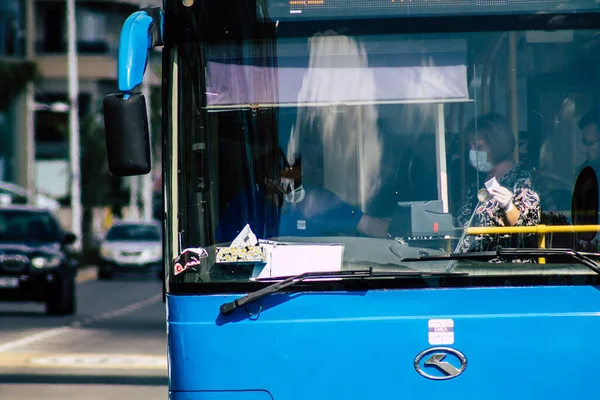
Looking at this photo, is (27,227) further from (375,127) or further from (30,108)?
(30,108)

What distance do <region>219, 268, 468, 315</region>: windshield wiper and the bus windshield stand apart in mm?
284

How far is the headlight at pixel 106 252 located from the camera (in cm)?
3722

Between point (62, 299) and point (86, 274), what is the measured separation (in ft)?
60.8

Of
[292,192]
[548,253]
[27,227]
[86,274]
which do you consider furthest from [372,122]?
[86,274]

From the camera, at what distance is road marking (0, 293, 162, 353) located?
17009 millimetres

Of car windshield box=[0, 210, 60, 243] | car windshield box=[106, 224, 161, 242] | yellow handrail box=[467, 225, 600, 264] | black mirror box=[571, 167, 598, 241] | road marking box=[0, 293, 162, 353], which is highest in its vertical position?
black mirror box=[571, 167, 598, 241]

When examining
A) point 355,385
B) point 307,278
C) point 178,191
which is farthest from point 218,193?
point 355,385

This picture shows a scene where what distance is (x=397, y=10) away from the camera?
6035 mm

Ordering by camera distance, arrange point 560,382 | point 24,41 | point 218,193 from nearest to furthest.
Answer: point 560,382, point 218,193, point 24,41

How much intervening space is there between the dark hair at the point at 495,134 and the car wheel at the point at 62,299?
55.6 feet

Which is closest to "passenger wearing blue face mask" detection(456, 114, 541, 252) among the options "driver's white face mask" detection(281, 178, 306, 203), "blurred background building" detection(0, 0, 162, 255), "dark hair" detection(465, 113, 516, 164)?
"dark hair" detection(465, 113, 516, 164)

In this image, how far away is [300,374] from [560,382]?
1033 mm

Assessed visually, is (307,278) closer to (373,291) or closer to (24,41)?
(373,291)

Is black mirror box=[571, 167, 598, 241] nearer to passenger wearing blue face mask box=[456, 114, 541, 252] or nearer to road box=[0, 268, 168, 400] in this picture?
passenger wearing blue face mask box=[456, 114, 541, 252]
